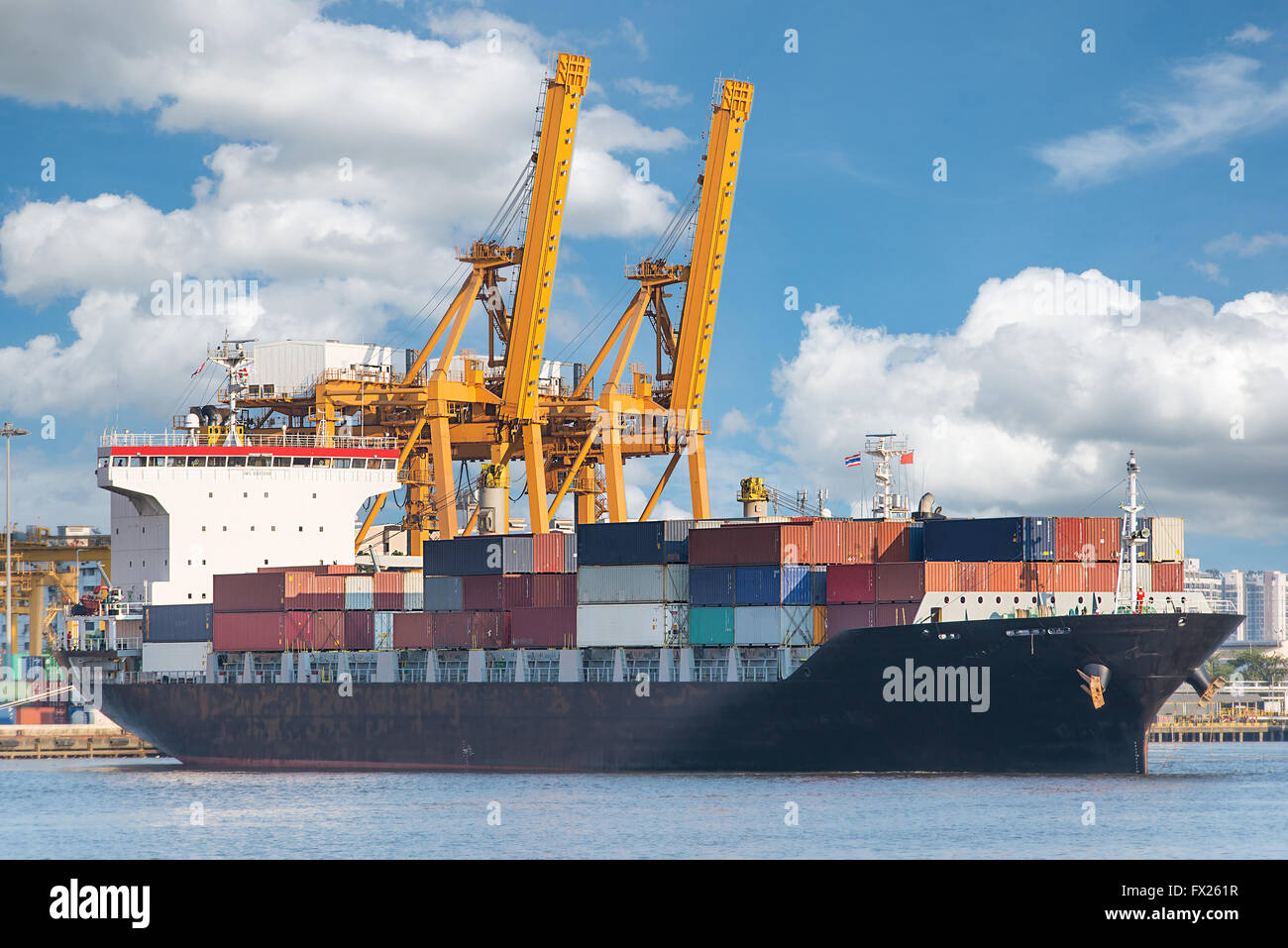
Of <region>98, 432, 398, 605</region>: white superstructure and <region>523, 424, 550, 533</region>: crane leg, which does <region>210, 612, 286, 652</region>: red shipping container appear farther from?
<region>523, 424, 550, 533</region>: crane leg

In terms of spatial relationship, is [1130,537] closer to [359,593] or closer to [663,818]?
[663,818]

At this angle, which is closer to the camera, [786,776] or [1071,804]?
[1071,804]

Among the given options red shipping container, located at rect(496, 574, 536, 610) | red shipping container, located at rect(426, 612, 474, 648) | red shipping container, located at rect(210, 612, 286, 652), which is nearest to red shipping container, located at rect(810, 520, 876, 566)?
red shipping container, located at rect(496, 574, 536, 610)

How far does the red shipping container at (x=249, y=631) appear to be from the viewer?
55.3 metres

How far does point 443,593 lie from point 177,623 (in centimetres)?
1336

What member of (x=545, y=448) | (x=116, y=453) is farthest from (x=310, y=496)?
(x=545, y=448)

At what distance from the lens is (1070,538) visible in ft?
145

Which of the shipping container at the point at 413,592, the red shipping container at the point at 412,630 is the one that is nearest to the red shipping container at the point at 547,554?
the red shipping container at the point at 412,630

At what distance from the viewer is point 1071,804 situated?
37562 millimetres

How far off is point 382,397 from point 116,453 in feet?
41.3

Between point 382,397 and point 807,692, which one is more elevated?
point 382,397

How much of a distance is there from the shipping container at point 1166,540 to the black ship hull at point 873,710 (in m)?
3.63
